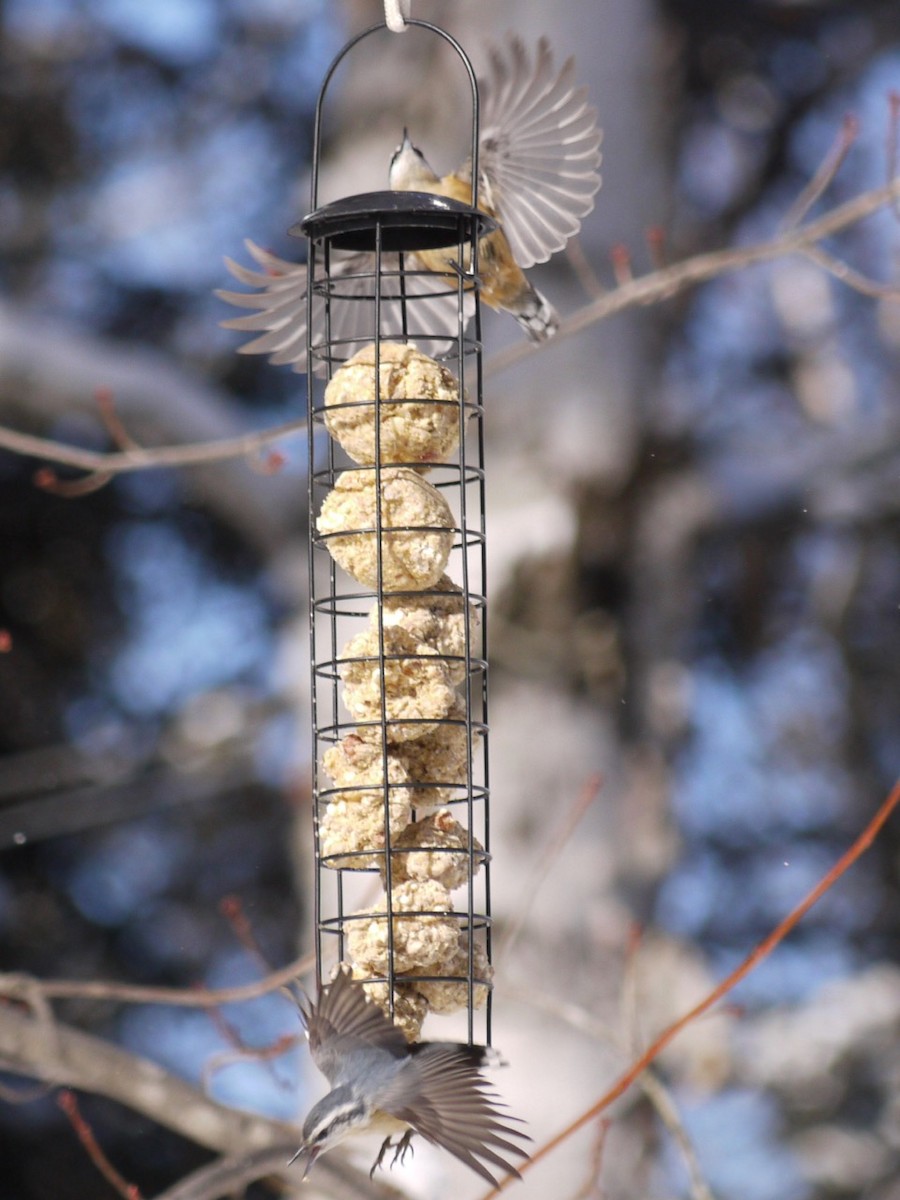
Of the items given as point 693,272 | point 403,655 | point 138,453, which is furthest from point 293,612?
point 403,655

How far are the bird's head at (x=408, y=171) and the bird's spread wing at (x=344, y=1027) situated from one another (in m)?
1.57

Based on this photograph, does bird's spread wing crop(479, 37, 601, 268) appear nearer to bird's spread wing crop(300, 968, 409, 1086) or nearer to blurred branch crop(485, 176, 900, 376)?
blurred branch crop(485, 176, 900, 376)

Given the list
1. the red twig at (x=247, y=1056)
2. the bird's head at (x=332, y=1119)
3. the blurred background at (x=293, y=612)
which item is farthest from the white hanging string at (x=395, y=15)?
the blurred background at (x=293, y=612)

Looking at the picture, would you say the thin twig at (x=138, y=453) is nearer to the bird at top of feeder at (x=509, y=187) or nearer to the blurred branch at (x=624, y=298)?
the blurred branch at (x=624, y=298)

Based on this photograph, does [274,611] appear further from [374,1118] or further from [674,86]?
[374,1118]

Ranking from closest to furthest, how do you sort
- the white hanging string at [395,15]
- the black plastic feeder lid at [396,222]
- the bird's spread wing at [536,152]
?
1. the white hanging string at [395,15]
2. the black plastic feeder lid at [396,222]
3. the bird's spread wing at [536,152]

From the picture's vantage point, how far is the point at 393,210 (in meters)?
2.22

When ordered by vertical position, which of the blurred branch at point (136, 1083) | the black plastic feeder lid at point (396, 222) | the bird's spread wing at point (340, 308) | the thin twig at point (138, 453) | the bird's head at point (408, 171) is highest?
the bird's head at point (408, 171)

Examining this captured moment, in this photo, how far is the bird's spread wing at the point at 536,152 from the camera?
3062 mm

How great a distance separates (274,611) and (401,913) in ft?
13.6

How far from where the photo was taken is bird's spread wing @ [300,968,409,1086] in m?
1.98

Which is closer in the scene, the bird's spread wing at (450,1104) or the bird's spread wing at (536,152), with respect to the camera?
the bird's spread wing at (450,1104)

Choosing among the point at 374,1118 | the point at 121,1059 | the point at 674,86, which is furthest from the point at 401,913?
the point at 674,86

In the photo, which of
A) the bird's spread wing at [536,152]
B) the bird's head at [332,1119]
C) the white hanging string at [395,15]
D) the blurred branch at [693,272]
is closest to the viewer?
the bird's head at [332,1119]
